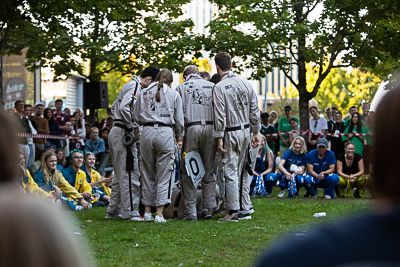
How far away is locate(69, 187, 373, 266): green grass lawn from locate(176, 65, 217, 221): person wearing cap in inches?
22.3

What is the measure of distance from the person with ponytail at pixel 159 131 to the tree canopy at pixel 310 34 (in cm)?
1102

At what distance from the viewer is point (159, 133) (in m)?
10.1

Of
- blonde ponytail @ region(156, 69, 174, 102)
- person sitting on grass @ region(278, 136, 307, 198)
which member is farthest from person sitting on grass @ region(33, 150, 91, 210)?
person sitting on grass @ region(278, 136, 307, 198)

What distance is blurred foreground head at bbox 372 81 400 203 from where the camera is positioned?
173 cm

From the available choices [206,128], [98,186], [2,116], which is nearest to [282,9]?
[98,186]

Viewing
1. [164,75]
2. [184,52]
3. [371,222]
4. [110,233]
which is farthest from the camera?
[184,52]

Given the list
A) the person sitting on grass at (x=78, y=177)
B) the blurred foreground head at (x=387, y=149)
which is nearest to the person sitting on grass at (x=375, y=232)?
the blurred foreground head at (x=387, y=149)

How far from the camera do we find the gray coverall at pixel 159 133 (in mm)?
10102

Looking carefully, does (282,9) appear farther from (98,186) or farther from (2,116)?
(2,116)

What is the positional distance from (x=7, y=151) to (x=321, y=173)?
13.8 metres

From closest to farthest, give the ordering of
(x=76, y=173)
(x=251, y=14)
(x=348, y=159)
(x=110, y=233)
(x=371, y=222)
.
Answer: (x=371, y=222)
(x=110, y=233)
(x=76, y=173)
(x=348, y=159)
(x=251, y=14)

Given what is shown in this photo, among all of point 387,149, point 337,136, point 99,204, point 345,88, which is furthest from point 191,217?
point 345,88

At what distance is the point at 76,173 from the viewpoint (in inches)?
545

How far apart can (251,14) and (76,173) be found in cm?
944
